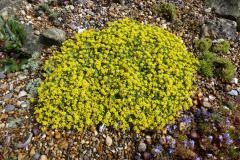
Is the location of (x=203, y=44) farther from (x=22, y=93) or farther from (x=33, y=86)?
(x=22, y=93)

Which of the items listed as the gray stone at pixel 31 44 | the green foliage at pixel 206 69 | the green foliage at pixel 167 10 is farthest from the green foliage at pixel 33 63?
the green foliage at pixel 206 69

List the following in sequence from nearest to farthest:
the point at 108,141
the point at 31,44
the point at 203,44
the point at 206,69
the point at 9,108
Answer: the point at 108,141 → the point at 9,108 → the point at 206,69 → the point at 31,44 → the point at 203,44

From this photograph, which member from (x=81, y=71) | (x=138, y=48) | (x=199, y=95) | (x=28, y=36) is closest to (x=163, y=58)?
(x=138, y=48)

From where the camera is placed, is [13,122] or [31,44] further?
[31,44]

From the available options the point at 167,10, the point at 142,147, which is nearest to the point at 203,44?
the point at 167,10

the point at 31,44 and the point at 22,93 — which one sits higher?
the point at 31,44

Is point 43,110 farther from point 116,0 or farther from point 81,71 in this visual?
point 116,0

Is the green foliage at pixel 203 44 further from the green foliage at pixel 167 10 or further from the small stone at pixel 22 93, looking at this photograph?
the small stone at pixel 22 93

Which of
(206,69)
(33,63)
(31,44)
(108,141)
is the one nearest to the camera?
(108,141)

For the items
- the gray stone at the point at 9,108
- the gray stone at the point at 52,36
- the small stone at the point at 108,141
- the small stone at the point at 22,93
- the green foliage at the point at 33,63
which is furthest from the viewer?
the gray stone at the point at 52,36
